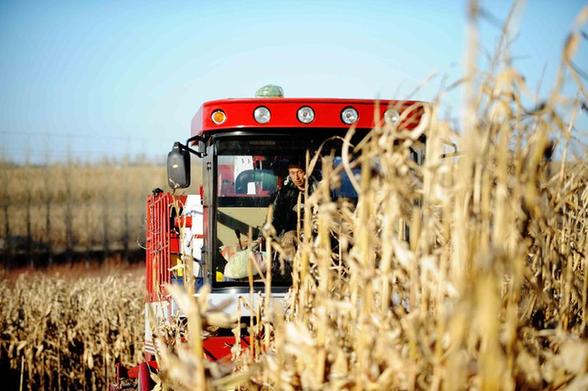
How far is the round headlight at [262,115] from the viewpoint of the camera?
4074 mm

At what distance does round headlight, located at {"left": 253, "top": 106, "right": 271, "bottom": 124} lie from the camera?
4074mm

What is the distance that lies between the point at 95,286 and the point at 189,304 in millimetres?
8039

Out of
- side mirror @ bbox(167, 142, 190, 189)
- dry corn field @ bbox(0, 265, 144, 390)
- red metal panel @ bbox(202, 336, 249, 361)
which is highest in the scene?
side mirror @ bbox(167, 142, 190, 189)

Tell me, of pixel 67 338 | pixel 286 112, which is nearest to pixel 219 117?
pixel 286 112

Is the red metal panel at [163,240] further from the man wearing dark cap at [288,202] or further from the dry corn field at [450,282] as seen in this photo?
the dry corn field at [450,282]

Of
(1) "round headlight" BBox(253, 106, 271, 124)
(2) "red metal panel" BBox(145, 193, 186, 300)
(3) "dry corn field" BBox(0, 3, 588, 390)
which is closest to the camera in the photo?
(3) "dry corn field" BBox(0, 3, 588, 390)

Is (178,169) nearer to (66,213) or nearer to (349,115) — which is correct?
(349,115)

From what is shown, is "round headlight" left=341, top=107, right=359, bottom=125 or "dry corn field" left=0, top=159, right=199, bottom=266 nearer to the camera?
"round headlight" left=341, top=107, right=359, bottom=125

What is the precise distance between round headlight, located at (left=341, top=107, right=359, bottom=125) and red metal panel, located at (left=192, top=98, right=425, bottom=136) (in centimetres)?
2

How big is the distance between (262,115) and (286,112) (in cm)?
16

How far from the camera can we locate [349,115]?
4160mm

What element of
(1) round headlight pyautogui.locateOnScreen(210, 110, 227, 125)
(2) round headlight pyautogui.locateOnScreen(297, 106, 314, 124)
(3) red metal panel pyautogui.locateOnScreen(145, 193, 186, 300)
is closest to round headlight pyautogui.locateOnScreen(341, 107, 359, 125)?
(2) round headlight pyautogui.locateOnScreen(297, 106, 314, 124)

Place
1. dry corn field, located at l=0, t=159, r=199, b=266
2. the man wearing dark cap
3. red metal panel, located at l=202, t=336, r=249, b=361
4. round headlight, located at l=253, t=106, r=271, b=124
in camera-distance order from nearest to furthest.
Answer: red metal panel, located at l=202, t=336, r=249, b=361 < round headlight, located at l=253, t=106, r=271, b=124 < the man wearing dark cap < dry corn field, located at l=0, t=159, r=199, b=266

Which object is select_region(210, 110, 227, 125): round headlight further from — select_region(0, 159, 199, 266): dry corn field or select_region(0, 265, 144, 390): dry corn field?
select_region(0, 159, 199, 266): dry corn field
